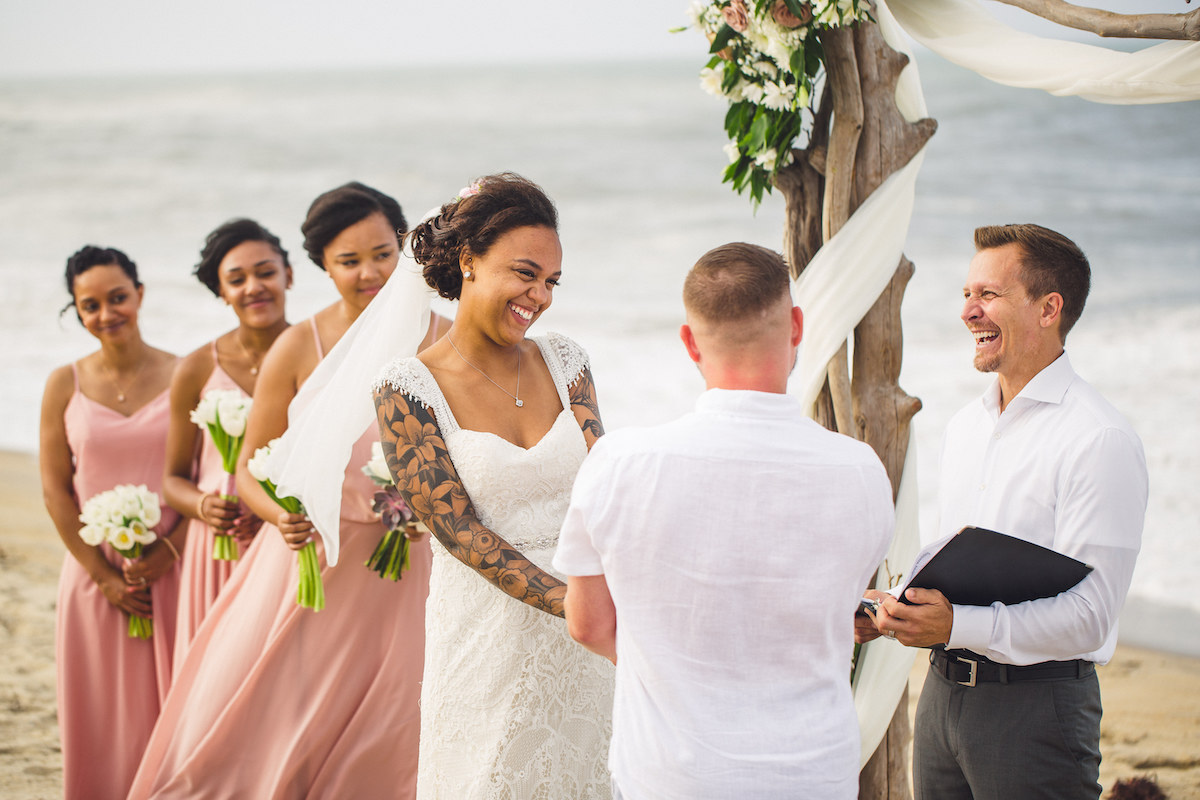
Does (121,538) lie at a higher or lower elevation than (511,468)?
lower

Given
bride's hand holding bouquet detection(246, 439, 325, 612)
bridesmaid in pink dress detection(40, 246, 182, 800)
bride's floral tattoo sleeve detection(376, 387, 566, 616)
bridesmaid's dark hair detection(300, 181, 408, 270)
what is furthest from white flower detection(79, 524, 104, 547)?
bride's floral tattoo sleeve detection(376, 387, 566, 616)

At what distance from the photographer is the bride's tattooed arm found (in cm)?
267

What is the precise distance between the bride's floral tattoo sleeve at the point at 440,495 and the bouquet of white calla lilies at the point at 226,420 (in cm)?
132

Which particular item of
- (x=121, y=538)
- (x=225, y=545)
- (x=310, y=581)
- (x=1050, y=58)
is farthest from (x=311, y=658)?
(x=1050, y=58)

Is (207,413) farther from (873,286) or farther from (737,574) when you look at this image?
(737,574)

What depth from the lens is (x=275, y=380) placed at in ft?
11.1

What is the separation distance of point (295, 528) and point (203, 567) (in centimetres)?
93

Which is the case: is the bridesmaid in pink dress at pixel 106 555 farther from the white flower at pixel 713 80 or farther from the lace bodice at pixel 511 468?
the white flower at pixel 713 80

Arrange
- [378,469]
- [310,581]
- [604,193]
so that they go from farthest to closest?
[604,193] → [310,581] → [378,469]

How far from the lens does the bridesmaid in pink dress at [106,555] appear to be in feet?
12.7

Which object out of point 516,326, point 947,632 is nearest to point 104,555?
point 516,326

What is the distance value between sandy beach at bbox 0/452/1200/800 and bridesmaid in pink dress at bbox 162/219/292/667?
1.20 metres

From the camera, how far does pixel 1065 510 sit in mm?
2203

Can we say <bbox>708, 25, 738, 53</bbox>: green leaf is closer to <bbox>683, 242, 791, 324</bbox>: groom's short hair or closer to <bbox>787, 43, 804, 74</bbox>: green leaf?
<bbox>787, 43, 804, 74</bbox>: green leaf
